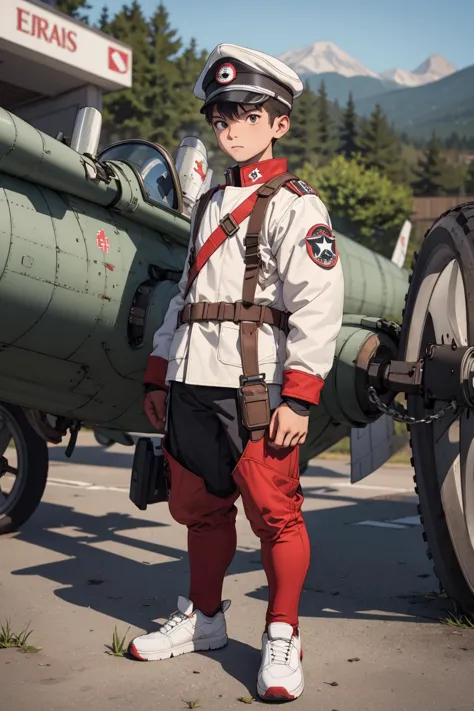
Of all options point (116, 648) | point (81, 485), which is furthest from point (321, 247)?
point (81, 485)

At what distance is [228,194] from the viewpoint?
3.26 m

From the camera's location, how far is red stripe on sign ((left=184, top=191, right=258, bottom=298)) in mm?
3146

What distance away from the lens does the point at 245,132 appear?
3256 mm

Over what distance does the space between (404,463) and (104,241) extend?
27.6ft

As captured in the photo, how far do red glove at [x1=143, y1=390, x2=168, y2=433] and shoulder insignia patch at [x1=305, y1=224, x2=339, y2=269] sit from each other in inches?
34.5

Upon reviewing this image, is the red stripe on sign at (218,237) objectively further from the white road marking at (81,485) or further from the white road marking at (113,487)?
the white road marking at (113,487)

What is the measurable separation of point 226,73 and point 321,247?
78 centimetres

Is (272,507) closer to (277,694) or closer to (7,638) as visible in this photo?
(277,694)

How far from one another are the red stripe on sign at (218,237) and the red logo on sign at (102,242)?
843 millimetres

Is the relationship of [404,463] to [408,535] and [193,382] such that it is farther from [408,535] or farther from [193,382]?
[193,382]

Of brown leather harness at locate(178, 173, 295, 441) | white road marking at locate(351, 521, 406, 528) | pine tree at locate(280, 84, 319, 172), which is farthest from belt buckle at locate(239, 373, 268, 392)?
pine tree at locate(280, 84, 319, 172)

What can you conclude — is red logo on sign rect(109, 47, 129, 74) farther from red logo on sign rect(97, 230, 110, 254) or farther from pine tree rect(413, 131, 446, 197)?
pine tree rect(413, 131, 446, 197)

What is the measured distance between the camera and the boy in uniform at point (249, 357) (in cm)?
297

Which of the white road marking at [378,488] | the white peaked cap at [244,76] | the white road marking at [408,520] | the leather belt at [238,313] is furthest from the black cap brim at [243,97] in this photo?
the white road marking at [378,488]
